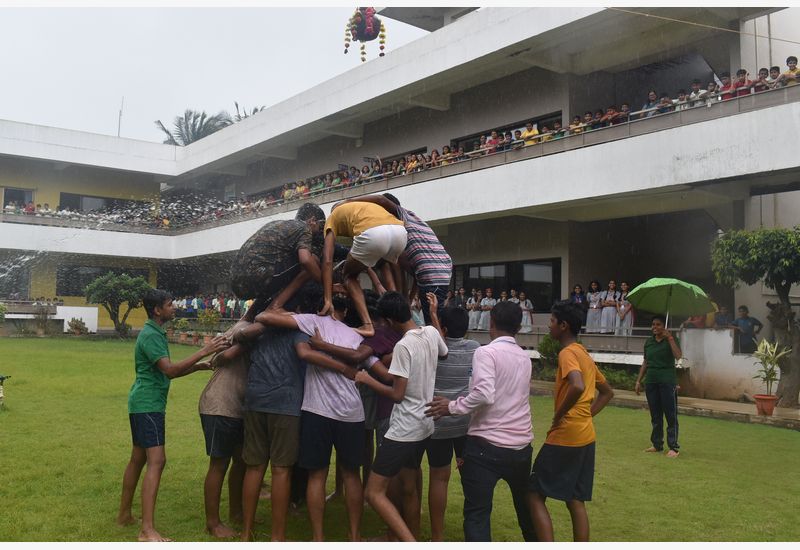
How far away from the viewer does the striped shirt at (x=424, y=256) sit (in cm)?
549

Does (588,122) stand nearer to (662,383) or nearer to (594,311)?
(594,311)

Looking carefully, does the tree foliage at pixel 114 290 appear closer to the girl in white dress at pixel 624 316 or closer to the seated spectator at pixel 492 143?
the seated spectator at pixel 492 143

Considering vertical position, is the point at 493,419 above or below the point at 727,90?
below

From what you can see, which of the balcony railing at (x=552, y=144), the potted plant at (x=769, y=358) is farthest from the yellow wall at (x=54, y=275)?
the potted plant at (x=769, y=358)

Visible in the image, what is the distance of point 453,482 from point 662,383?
305 centimetres

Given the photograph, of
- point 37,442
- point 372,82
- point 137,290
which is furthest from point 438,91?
point 37,442

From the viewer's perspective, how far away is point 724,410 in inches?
444

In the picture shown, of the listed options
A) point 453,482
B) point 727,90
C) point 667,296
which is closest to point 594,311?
point 727,90

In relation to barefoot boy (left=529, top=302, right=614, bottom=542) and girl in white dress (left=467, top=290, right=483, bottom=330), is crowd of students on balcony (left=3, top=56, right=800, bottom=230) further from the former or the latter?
barefoot boy (left=529, top=302, right=614, bottom=542)

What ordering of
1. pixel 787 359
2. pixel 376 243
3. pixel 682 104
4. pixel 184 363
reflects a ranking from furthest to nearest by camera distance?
1. pixel 682 104
2. pixel 787 359
3. pixel 376 243
4. pixel 184 363

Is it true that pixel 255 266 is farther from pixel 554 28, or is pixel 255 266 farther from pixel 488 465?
pixel 554 28

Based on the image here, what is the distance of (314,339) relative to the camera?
458cm

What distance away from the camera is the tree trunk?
37.5 feet

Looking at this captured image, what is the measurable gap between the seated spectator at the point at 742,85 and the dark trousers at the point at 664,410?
21.4 ft
